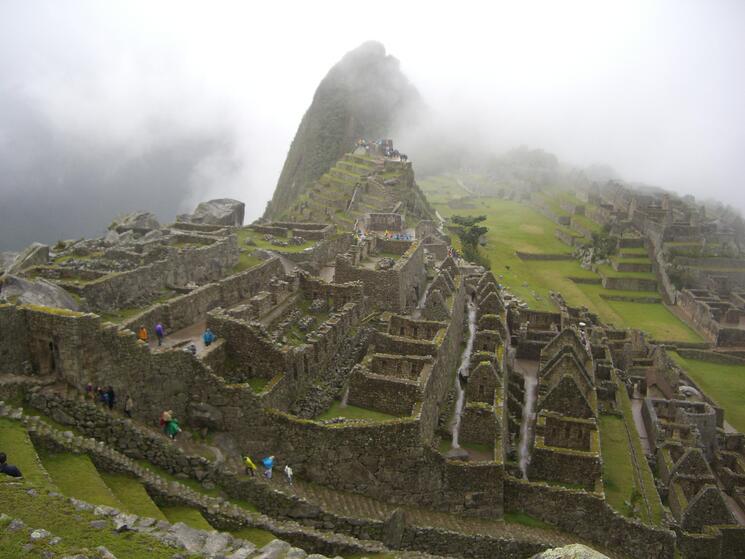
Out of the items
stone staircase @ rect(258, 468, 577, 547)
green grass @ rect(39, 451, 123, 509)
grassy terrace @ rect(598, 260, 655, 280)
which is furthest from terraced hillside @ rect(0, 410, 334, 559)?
grassy terrace @ rect(598, 260, 655, 280)

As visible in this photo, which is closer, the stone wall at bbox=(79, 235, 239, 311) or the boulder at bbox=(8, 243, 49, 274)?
the stone wall at bbox=(79, 235, 239, 311)

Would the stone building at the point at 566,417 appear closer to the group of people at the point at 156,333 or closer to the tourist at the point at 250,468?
the tourist at the point at 250,468

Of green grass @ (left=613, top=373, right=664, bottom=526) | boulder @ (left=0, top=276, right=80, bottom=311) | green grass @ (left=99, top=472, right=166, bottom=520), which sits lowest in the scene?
green grass @ (left=613, top=373, right=664, bottom=526)

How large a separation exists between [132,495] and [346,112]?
13200 centimetres

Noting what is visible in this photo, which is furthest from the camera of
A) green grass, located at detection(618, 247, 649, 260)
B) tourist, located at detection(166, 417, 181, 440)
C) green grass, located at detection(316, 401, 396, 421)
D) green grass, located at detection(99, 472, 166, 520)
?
green grass, located at detection(618, 247, 649, 260)

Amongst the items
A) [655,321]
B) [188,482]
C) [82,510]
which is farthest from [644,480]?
[655,321]

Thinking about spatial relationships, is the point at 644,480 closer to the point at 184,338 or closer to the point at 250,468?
A: the point at 250,468

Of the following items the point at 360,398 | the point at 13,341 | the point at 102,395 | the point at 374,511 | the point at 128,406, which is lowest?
the point at 374,511

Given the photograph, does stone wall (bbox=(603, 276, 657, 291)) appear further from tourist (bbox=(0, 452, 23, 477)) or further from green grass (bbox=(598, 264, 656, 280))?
tourist (bbox=(0, 452, 23, 477))

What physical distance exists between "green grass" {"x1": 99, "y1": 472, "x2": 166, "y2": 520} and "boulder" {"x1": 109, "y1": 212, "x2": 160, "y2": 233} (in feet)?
78.6

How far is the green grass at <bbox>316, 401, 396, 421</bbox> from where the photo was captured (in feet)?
74.2

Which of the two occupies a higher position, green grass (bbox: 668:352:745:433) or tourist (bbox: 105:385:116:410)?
tourist (bbox: 105:385:116:410)

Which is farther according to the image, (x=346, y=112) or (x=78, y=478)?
(x=346, y=112)

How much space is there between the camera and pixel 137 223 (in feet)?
136
